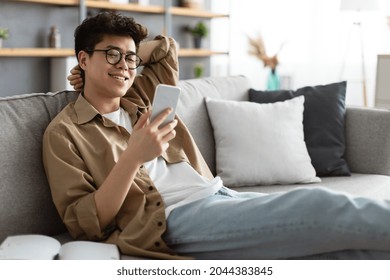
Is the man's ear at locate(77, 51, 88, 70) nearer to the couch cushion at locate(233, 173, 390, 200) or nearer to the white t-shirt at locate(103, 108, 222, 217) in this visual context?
the white t-shirt at locate(103, 108, 222, 217)

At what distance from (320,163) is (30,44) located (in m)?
2.91

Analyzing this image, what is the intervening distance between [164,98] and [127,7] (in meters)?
3.78

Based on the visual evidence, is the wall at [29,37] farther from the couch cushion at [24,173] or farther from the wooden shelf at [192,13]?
the couch cushion at [24,173]

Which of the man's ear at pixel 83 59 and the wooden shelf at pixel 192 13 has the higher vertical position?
the wooden shelf at pixel 192 13

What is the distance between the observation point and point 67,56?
4852 millimetres

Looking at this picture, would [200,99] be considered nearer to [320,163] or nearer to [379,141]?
[320,163]

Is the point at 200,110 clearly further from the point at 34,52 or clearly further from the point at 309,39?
the point at 309,39

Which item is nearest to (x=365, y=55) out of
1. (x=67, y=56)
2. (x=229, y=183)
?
(x=67, y=56)

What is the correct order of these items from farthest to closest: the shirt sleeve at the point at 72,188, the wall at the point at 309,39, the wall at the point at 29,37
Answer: the wall at the point at 309,39 → the wall at the point at 29,37 → the shirt sleeve at the point at 72,188

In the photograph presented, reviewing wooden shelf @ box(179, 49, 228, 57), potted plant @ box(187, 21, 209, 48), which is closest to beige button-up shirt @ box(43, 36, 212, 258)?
wooden shelf @ box(179, 49, 228, 57)

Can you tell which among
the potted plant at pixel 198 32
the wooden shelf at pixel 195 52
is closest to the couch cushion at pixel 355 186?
the wooden shelf at pixel 195 52

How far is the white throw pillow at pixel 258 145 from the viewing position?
2631 millimetres

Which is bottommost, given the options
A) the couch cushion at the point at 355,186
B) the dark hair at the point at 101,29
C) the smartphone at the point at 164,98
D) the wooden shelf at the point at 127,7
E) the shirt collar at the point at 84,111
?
the couch cushion at the point at 355,186

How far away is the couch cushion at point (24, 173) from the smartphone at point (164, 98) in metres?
0.47
